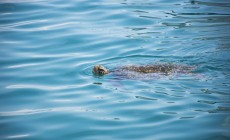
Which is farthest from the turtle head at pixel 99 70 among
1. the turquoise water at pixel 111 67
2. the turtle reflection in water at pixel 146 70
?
the turquoise water at pixel 111 67

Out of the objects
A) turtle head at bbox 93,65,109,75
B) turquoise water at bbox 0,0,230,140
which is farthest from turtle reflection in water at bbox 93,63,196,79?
turquoise water at bbox 0,0,230,140

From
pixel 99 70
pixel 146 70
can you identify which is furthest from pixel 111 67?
pixel 146 70

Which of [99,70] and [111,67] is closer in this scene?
[99,70]

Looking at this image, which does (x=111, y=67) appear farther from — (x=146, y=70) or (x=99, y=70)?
(x=146, y=70)

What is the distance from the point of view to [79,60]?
40.0 ft

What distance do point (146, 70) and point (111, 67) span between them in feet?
4.17

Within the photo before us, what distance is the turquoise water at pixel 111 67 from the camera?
8.12 meters

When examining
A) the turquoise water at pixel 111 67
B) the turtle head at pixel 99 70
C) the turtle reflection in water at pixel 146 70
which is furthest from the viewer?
the turtle head at pixel 99 70

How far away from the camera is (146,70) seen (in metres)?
10.8

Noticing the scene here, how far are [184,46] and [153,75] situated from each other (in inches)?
107

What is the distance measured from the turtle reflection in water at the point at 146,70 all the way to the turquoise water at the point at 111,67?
254 mm

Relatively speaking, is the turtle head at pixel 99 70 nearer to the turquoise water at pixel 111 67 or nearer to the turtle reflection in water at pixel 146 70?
the turtle reflection in water at pixel 146 70

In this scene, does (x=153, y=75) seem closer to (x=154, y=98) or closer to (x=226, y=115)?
(x=154, y=98)

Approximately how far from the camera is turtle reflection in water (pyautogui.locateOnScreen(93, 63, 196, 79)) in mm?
10617
